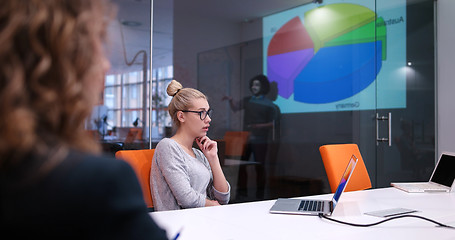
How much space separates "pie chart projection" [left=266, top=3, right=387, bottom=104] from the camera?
14.7 feet

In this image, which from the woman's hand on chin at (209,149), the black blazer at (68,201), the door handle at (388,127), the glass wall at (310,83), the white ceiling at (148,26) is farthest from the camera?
the door handle at (388,127)

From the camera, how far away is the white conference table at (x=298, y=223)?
1596mm

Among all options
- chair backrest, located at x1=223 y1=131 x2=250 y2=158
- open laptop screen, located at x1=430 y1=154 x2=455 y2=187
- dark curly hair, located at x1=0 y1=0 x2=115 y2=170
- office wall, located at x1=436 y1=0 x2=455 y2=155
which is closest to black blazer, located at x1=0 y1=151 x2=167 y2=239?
dark curly hair, located at x1=0 y1=0 x2=115 y2=170

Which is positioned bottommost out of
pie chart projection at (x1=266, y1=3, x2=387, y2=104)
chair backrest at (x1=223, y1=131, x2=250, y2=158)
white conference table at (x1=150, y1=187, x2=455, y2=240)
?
white conference table at (x1=150, y1=187, x2=455, y2=240)

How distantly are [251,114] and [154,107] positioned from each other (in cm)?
106

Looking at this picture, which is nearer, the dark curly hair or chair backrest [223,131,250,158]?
the dark curly hair

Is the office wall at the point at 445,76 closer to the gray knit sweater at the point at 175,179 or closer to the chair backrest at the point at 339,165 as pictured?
the chair backrest at the point at 339,165

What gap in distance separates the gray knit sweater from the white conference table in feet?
1.24

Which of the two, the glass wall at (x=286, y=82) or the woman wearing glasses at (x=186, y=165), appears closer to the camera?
the woman wearing glasses at (x=186, y=165)

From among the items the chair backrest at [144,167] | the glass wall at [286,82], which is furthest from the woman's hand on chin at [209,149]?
the glass wall at [286,82]

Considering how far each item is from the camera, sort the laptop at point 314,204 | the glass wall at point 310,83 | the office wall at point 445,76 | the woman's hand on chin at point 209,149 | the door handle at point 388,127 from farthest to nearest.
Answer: the office wall at point 445,76, the door handle at point 388,127, the glass wall at point 310,83, the woman's hand on chin at point 209,149, the laptop at point 314,204

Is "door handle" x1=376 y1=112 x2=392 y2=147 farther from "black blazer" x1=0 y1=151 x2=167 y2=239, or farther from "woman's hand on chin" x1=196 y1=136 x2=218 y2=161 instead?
"black blazer" x1=0 y1=151 x2=167 y2=239

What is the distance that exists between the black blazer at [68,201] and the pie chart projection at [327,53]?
3843 millimetres

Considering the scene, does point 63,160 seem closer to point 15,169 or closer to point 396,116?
point 15,169
